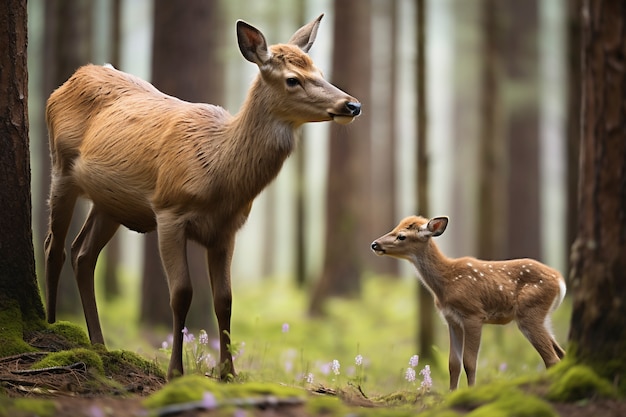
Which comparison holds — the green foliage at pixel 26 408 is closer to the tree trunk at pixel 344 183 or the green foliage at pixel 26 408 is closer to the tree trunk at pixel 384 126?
the tree trunk at pixel 344 183

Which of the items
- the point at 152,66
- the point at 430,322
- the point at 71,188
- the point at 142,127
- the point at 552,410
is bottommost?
the point at 430,322

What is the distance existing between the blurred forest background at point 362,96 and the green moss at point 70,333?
2.95 metres

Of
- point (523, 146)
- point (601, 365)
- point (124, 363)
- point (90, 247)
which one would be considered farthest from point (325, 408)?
point (523, 146)

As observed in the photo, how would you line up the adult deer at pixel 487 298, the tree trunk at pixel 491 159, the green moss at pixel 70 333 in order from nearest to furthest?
the green moss at pixel 70 333 < the adult deer at pixel 487 298 < the tree trunk at pixel 491 159

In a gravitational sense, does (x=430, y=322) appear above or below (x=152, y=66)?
below

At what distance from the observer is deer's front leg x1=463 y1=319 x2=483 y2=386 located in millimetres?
7461

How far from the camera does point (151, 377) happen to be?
22.2ft

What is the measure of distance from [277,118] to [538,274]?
2929mm

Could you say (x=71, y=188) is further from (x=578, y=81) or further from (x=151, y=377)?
(x=578, y=81)

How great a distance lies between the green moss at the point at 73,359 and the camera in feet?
20.7

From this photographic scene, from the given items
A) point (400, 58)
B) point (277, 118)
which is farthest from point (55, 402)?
point (400, 58)

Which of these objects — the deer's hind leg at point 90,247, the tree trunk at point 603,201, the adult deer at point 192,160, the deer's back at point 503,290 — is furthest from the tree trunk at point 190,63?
the tree trunk at point 603,201

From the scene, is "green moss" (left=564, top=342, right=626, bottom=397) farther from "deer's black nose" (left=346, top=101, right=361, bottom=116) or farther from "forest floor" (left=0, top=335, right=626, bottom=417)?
"deer's black nose" (left=346, top=101, right=361, bottom=116)

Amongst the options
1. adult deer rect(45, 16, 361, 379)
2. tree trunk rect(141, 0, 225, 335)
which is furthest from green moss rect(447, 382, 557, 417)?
tree trunk rect(141, 0, 225, 335)
